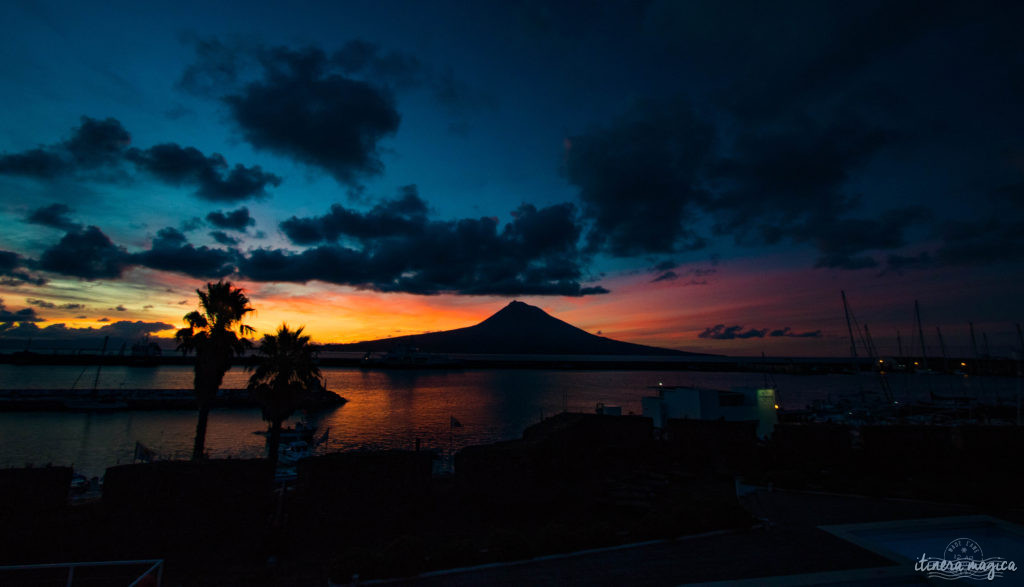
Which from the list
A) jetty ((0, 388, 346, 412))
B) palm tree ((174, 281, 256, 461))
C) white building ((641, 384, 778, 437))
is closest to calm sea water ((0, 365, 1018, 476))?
jetty ((0, 388, 346, 412))

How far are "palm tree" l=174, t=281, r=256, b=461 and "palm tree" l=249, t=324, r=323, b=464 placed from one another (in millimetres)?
2844

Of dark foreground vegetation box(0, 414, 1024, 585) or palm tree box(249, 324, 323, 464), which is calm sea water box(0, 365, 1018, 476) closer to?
palm tree box(249, 324, 323, 464)

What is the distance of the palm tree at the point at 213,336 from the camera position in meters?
21.0

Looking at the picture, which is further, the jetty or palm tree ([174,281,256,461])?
the jetty

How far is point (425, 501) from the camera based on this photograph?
15750 millimetres

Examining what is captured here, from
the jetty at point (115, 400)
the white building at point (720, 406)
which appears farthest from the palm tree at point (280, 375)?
the jetty at point (115, 400)

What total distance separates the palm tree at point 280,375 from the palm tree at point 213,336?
Answer: 284 centimetres

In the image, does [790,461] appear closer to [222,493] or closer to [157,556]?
[222,493]

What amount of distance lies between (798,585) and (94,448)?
63.1m

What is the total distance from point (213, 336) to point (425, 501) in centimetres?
1431

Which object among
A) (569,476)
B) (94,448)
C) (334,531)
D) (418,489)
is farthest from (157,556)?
(94,448)

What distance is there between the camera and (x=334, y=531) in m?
14.5

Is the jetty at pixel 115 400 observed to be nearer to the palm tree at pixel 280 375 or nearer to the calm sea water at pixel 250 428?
the calm sea water at pixel 250 428

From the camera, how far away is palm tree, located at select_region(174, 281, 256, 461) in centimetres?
2097
